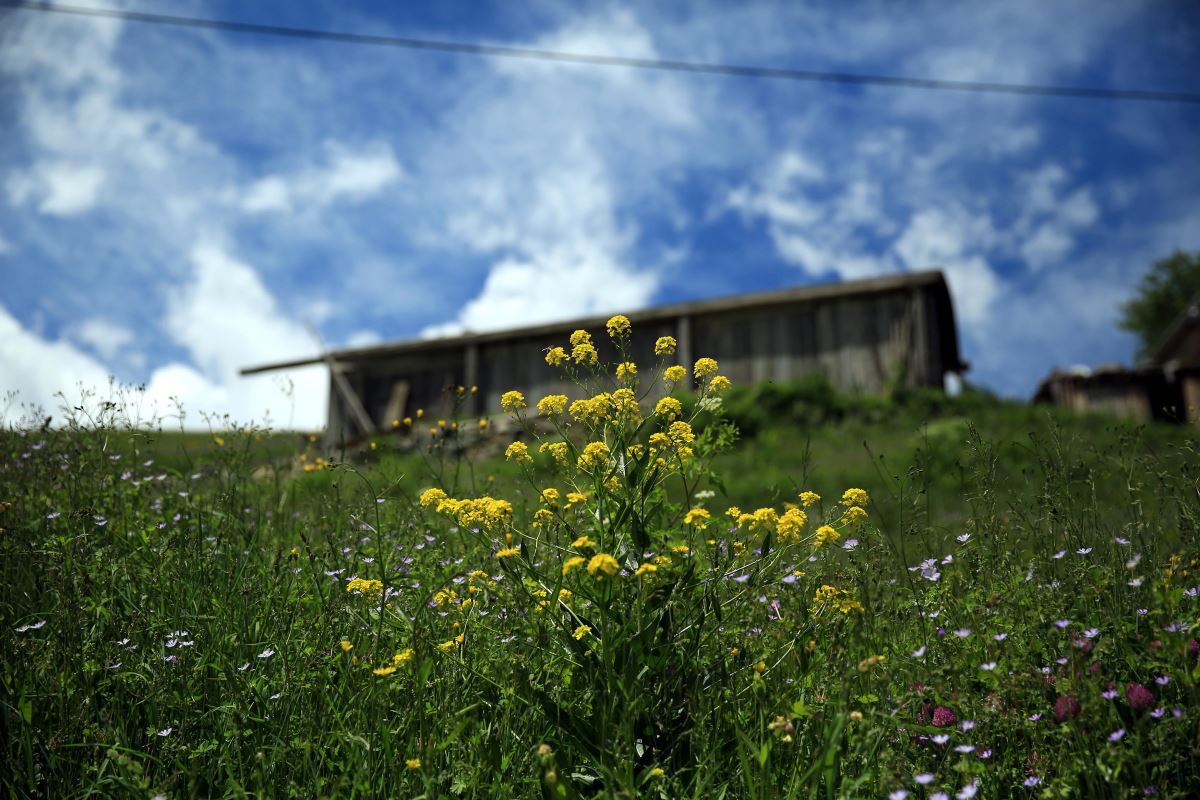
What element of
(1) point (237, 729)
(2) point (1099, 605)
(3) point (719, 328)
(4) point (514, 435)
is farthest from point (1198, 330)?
(1) point (237, 729)

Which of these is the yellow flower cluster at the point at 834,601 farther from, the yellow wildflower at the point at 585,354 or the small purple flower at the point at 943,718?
the yellow wildflower at the point at 585,354

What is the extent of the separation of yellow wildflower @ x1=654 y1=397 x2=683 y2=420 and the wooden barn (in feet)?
32.4

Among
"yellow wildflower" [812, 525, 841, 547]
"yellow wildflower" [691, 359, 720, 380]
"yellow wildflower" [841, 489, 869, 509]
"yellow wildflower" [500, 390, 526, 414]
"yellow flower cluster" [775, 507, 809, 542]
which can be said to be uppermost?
"yellow wildflower" [691, 359, 720, 380]

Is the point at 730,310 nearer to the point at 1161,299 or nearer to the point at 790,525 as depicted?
the point at 790,525

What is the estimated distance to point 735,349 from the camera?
16.1 m

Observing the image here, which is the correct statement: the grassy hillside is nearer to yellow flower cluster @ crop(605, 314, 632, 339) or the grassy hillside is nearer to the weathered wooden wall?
yellow flower cluster @ crop(605, 314, 632, 339)

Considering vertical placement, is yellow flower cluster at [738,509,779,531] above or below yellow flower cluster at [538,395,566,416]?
below

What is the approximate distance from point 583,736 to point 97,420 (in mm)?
3209

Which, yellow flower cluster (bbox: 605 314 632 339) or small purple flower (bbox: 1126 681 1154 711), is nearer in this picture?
small purple flower (bbox: 1126 681 1154 711)

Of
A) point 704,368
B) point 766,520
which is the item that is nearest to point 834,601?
point 766,520

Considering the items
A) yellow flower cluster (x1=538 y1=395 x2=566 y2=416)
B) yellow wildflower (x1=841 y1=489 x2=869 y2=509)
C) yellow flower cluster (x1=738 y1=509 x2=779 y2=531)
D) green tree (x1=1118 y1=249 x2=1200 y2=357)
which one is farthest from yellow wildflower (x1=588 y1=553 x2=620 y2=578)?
green tree (x1=1118 y1=249 x2=1200 y2=357)

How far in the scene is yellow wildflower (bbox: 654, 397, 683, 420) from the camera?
281 centimetres

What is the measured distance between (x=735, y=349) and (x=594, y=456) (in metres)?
13.7

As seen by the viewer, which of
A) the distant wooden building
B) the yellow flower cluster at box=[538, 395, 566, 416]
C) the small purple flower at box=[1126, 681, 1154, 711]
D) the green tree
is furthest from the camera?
the green tree
